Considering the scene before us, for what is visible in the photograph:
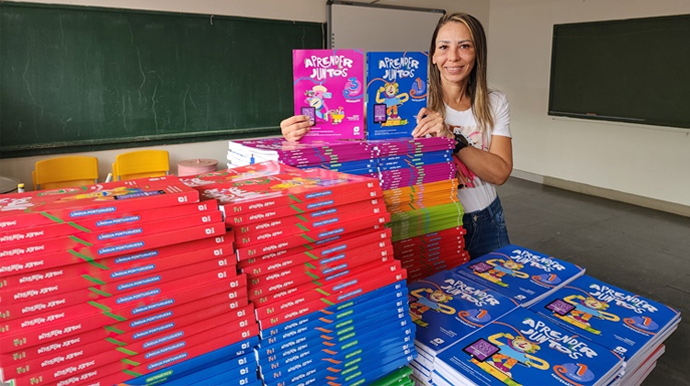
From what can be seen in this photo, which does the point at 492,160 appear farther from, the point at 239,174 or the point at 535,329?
the point at 239,174

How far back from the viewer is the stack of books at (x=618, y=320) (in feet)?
3.95

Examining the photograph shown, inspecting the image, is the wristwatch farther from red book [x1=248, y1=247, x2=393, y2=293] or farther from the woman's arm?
red book [x1=248, y1=247, x2=393, y2=293]

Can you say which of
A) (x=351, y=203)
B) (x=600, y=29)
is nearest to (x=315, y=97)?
(x=351, y=203)

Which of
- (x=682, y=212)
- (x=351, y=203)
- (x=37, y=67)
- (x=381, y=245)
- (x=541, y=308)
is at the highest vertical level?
(x=37, y=67)

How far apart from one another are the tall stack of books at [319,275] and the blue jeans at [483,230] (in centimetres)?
82

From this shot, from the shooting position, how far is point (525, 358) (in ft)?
3.60

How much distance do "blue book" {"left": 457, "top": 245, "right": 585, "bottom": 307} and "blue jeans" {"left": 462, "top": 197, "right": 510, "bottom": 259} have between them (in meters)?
0.10

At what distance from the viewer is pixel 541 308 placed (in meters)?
1.35

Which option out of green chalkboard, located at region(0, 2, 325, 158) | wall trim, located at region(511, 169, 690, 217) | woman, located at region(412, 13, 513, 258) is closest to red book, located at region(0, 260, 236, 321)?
woman, located at region(412, 13, 513, 258)

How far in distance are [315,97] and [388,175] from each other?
0.34 meters

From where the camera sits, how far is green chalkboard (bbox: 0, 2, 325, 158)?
405 centimetres

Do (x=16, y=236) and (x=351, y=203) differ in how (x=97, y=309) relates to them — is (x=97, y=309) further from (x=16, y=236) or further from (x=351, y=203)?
(x=351, y=203)

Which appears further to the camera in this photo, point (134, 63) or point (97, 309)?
point (134, 63)

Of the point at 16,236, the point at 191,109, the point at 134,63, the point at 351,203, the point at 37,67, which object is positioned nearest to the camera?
the point at 16,236
